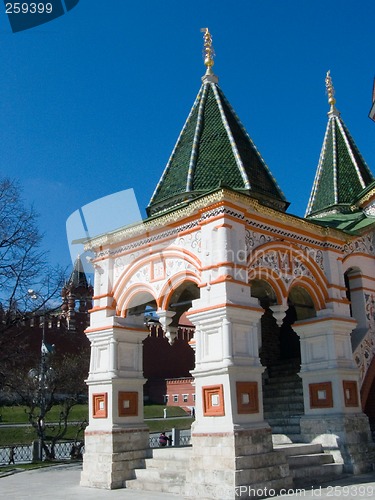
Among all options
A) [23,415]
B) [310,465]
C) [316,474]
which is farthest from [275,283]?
[23,415]

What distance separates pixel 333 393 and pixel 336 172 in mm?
7656

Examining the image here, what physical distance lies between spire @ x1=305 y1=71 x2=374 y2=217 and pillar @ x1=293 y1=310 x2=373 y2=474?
522 centimetres

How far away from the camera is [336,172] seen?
1619cm

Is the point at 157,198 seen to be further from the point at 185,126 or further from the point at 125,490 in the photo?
the point at 125,490

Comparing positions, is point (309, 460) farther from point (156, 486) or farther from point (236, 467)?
point (156, 486)

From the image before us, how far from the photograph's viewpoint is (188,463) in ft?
30.9

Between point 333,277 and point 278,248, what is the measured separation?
159cm

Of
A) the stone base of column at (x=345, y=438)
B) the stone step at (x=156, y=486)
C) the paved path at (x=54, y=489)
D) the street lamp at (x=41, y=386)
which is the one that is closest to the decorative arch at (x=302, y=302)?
the stone base of column at (x=345, y=438)

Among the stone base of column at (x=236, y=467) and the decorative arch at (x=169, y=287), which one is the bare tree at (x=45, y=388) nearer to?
the decorative arch at (x=169, y=287)

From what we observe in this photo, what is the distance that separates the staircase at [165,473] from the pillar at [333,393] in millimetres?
2610

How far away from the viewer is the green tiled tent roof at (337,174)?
15.6 meters

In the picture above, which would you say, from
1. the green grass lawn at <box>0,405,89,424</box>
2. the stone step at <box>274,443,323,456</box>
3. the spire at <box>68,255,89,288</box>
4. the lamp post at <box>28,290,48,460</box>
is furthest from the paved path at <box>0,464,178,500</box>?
the green grass lawn at <box>0,405,89,424</box>

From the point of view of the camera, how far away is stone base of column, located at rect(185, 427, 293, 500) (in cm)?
823

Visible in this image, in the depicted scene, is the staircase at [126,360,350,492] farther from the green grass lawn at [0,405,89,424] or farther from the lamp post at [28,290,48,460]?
the green grass lawn at [0,405,89,424]
